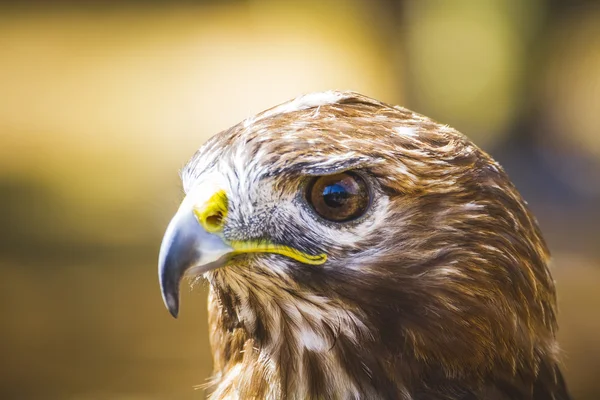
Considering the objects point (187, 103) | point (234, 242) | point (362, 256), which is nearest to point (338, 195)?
point (362, 256)

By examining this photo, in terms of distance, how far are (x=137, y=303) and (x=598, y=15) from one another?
719 cm

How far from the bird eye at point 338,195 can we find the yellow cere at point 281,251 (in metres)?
0.10

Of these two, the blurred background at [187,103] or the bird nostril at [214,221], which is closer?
the bird nostril at [214,221]

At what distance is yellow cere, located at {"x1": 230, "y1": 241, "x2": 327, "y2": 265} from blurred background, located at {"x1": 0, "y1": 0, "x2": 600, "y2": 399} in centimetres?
509

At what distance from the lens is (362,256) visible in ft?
7.01

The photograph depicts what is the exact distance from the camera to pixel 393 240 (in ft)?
7.11

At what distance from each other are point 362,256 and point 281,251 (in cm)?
20

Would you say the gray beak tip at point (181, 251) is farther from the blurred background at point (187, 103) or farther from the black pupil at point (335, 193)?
the blurred background at point (187, 103)

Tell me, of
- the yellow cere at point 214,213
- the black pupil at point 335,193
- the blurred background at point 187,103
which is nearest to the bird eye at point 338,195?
the black pupil at point 335,193

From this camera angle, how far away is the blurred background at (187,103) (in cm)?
801

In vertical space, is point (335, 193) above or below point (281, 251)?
above

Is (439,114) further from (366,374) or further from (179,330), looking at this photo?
(366,374)

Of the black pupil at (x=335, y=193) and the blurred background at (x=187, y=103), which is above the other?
the black pupil at (x=335, y=193)

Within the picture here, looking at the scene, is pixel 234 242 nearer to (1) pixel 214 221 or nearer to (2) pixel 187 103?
(1) pixel 214 221
